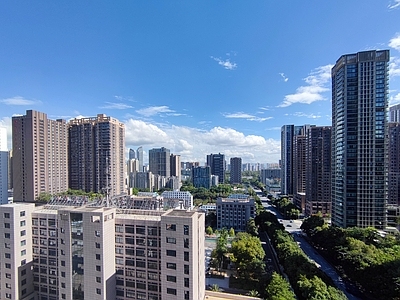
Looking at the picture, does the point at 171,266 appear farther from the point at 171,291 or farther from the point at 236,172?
the point at 236,172

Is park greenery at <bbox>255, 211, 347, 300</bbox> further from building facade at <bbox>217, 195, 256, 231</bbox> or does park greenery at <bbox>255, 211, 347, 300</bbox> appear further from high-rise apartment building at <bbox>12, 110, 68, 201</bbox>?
high-rise apartment building at <bbox>12, 110, 68, 201</bbox>

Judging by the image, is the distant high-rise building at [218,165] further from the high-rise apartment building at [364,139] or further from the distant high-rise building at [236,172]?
the high-rise apartment building at [364,139]

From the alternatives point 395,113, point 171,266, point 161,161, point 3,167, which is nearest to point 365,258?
point 171,266

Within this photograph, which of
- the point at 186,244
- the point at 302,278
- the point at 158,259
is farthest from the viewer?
the point at 302,278

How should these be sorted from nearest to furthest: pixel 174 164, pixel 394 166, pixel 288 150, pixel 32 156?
pixel 32 156 < pixel 394 166 < pixel 288 150 < pixel 174 164

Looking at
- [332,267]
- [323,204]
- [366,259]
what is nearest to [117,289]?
[366,259]

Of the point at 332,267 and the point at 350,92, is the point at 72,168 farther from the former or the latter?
the point at 350,92

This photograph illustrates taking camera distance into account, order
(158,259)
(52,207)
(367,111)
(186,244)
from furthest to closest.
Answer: (367,111)
(52,207)
(158,259)
(186,244)
